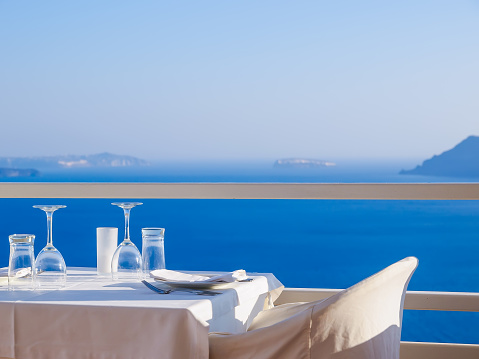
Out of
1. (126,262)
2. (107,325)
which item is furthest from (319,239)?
(107,325)

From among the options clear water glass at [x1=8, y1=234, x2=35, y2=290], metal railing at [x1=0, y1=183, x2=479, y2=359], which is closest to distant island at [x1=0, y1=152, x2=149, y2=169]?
metal railing at [x1=0, y1=183, x2=479, y2=359]

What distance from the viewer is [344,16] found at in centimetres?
1825

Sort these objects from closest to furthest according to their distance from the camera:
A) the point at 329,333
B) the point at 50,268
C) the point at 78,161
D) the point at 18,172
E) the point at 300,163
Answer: the point at 329,333 → the point at 50,268 → the point at 300,163 → the point at 18,172 → the point at 78,161

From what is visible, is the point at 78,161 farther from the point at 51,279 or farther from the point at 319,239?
the point at 51,279

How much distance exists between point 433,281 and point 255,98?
8.51 metres

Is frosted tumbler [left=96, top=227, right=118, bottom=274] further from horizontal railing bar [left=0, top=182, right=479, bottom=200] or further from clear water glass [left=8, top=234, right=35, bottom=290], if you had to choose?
horizontal railing bar [left=0, top=182, right=479, bottom=200]

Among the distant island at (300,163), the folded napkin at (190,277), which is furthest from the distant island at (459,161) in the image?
the folded napkin at (190,277)

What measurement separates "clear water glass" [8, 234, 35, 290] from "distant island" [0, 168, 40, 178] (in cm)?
1875

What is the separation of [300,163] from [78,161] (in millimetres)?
6657

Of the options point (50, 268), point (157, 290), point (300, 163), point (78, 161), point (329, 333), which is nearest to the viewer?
point (329, 333)

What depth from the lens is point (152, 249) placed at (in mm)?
2080

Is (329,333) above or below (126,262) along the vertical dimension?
below

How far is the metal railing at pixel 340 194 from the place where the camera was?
8.74 ft

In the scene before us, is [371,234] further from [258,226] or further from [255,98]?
[255,98]
